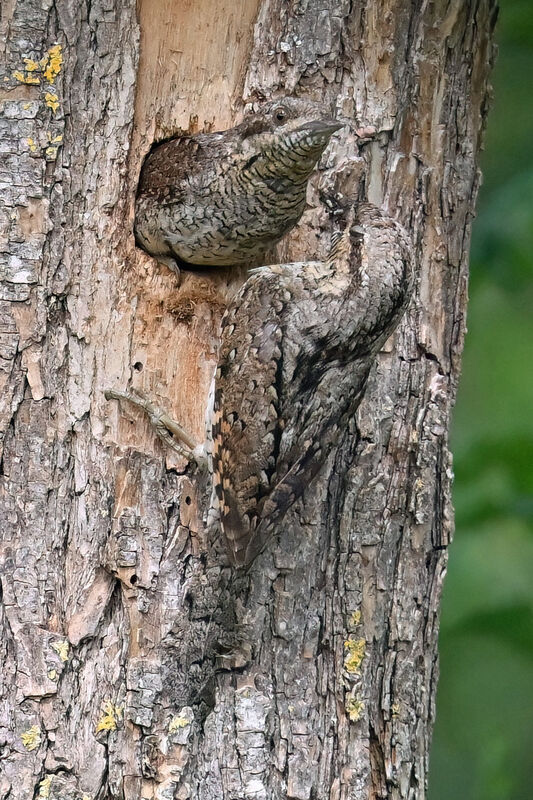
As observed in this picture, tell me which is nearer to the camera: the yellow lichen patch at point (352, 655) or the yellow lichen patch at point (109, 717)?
the yellow lichen patch at point (109, 717)

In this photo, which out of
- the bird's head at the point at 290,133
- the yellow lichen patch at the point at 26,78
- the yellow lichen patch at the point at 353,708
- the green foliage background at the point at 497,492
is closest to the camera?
the bird's head at the point at 290,133

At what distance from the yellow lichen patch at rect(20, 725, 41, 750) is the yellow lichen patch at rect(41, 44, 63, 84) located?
2016mm

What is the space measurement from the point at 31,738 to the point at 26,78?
204 cm

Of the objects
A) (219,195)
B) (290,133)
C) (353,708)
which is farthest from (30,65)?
(353,708)

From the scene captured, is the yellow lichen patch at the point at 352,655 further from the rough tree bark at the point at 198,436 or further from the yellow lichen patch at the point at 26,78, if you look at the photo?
the yellow lichen patch at the point at 26,78

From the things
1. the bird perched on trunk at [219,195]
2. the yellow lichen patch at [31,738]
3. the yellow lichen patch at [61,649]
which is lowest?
the yellow lichen patch at [31,738]

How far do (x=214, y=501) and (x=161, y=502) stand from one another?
172mm

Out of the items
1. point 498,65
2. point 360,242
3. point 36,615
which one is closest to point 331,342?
point 360,242

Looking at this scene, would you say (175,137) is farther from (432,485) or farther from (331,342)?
(432,485)

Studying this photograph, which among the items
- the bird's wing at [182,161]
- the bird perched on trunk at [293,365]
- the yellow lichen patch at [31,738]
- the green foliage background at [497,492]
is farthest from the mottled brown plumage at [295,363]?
the green foliage background at [497,492]

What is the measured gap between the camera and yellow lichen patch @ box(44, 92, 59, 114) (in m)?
3.04

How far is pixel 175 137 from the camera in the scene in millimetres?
3287

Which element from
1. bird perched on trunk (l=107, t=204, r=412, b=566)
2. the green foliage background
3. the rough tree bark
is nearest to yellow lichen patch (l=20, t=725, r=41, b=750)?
the rough tree bark

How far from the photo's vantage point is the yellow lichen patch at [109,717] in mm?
2943
